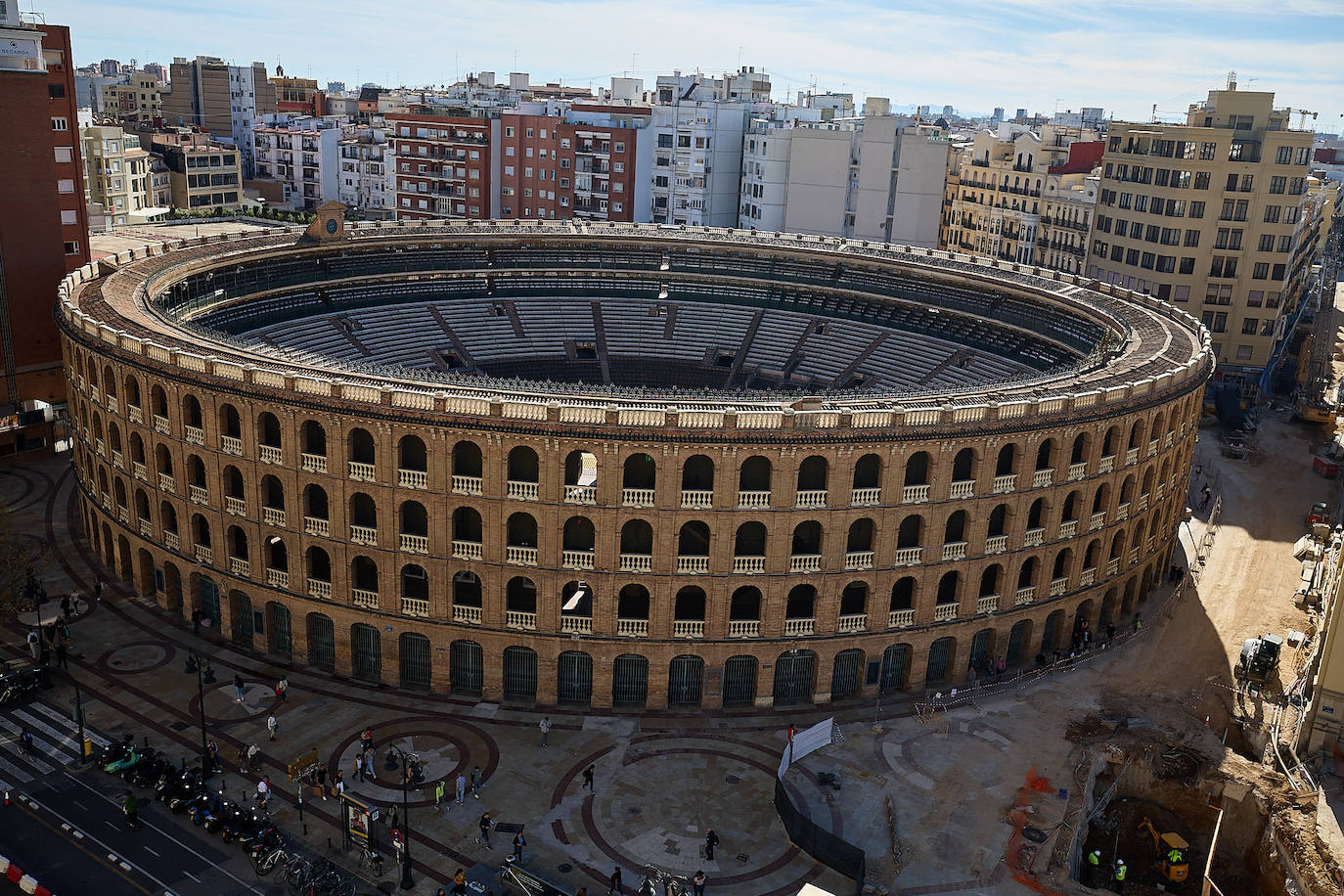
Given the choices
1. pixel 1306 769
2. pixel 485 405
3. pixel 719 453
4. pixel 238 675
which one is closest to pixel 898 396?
pixel 719 453

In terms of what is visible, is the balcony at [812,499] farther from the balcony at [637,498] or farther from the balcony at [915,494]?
the balcony at [637,498]

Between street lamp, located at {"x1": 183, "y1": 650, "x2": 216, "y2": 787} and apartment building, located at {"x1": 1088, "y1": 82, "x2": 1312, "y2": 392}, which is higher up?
apartment building, located at {"x1": 1088, "y1": 82, "x2": 1312, "y2": 392}

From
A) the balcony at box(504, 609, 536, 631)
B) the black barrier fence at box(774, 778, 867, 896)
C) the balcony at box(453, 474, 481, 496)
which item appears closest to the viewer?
the black barrier fence at box(774, 778, 867, 896)

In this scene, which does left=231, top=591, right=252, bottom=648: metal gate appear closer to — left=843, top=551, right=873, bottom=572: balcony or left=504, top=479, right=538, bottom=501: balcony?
left=504, top=479, right=538, bottom=501: balcony

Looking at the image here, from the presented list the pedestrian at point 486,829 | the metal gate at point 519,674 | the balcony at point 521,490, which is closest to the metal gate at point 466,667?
the metal gate at point 519,674

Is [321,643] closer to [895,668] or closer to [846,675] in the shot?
[846,675]

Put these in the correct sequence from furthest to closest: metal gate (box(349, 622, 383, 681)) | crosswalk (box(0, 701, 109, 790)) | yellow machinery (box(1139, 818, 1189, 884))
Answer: metal gate (box(349, 622, 383, 681)) → crosswalk (box(0, 701, 109, 790)) → yellow machinery (box(1139, 818, 1189, 884))

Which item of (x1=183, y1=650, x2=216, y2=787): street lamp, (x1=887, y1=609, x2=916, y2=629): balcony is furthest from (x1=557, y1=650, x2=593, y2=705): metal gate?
(x1=183, y1=650, x2=216, y2=787): street lamp
